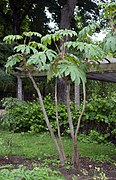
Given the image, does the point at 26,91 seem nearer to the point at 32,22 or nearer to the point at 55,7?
the point at 32,22

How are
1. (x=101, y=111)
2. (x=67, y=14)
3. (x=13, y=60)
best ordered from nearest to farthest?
1. (x=13, y=60)
2. (x=101, y=111)
3. (x=67, y=14)

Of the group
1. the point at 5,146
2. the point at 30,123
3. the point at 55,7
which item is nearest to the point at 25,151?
the point at 5,146

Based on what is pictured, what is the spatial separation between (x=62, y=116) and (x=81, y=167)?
11.0 ft

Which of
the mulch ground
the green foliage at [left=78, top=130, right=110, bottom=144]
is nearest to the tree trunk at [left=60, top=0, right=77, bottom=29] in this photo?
the green foliage at [left=78, top=130, right=110, bottom=144]

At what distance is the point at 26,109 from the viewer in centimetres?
807

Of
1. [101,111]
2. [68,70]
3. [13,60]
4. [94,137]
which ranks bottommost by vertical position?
[94,137]

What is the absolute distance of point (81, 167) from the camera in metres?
4.09

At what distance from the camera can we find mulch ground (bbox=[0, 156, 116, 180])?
12.0 ft

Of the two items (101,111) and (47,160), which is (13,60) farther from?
(101,111)

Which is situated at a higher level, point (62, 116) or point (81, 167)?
point (62, 116)

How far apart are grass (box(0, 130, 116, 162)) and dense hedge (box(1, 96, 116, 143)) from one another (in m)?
0.44

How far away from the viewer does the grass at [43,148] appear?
4.94 meters

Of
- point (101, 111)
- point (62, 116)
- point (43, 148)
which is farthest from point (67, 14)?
point (43, 148)

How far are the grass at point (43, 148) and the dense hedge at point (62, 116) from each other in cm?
44
